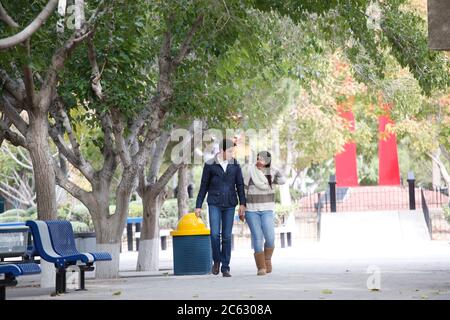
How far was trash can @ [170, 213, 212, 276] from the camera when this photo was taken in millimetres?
19031

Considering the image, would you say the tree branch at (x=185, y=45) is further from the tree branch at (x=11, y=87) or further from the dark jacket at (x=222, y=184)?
the tree branch at (x=11, y=87)

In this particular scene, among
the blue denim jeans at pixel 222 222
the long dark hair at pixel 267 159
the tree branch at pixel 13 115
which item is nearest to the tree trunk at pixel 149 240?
the tree branch at pixel 13 115

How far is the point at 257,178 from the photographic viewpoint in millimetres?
17297

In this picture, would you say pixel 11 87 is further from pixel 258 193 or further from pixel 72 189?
pixel 258 193

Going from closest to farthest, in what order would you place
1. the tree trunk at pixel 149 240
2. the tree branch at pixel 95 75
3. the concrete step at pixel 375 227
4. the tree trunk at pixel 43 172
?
the tree trunk at pixel 43 172 < the tree branch at pixel 95 75 < the tree trunk at pixel 149 240 < the concrete step at pixel 375 227

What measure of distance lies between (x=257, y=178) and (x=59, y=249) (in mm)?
3789

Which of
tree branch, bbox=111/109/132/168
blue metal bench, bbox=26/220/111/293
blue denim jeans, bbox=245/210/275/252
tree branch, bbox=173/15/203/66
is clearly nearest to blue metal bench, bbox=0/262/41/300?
blue metal bench, bbox=26/220/111/293

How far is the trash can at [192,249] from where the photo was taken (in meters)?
19.0

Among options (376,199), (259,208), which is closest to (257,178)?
(259,208)

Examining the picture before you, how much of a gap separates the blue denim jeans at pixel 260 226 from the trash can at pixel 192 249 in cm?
190

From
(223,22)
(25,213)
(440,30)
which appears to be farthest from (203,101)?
(25,213)

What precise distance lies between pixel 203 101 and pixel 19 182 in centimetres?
4049

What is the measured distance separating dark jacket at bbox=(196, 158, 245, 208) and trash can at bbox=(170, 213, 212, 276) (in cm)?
168

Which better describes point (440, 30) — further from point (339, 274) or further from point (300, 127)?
point (300, 127)
